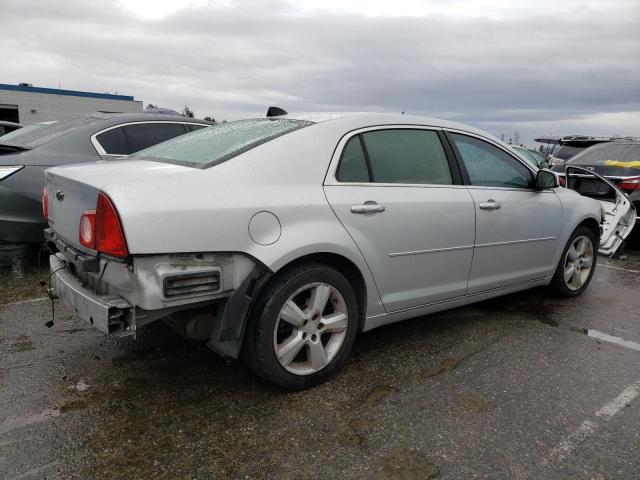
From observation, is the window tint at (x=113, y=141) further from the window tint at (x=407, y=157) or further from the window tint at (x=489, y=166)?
the window tint at (x=489, y=166)

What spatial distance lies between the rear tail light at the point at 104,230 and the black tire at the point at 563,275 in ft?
12.5

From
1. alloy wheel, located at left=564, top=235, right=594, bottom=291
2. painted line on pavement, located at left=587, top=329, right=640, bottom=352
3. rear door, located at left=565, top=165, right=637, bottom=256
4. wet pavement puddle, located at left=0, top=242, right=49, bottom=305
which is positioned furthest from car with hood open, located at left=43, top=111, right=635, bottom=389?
rear door, located at left=565, top=165, right=637, bottom=256

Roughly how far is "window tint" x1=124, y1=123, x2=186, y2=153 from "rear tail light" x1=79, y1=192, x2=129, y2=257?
316 cm

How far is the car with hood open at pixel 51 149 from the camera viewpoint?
486 centimetres

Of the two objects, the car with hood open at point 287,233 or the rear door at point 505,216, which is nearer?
the car with hood open at point 287,233

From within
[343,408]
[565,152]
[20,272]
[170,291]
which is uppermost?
[565,152]

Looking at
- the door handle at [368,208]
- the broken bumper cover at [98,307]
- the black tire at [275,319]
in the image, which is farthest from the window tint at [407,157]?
the broken bumper cover at [98,307]

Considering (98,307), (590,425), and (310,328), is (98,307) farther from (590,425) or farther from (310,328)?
(590,425)

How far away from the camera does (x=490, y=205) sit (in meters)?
3.88

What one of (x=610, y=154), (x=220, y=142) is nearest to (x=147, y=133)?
(x=220, y=142)

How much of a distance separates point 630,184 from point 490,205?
14.4 ft

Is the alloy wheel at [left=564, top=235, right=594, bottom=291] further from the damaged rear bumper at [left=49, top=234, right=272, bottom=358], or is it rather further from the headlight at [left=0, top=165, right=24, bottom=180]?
the headlight at [left=0, top=165, right=24, bottom=180]

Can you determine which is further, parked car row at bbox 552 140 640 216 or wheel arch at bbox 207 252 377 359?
parked car row at bbox 552 140 640 216

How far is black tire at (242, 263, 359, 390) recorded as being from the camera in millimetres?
2809
